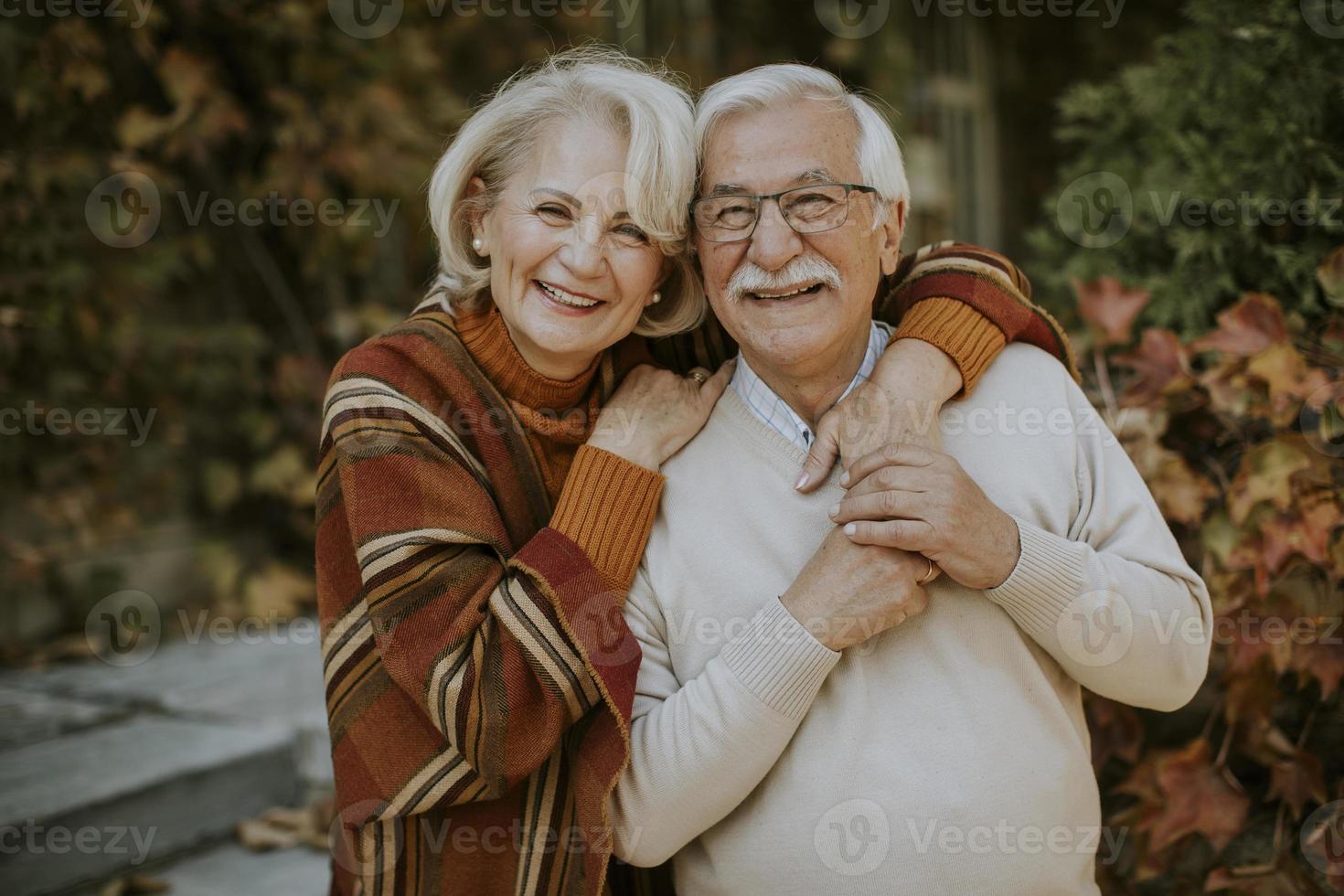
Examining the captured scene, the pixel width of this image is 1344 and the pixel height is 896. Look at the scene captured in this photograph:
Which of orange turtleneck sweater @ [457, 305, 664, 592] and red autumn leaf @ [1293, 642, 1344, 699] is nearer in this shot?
orange turtleneck sweater @ [457, 305, 664, 592]

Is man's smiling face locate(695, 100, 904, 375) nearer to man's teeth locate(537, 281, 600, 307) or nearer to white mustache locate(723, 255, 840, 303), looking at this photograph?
white mustache locate(723, 255, 840, 303)

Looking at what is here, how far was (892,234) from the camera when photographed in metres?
1.86

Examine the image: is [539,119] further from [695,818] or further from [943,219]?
[943,219]

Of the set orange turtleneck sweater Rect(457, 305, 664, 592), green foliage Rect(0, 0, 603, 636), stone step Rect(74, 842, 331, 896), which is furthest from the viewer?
green foliage Rect(0, 0, 603, 636)

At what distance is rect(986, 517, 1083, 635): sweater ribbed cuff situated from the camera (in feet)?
4.99

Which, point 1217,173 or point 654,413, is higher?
Result: point 1217,173

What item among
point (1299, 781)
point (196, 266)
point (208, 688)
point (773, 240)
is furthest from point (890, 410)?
point (196, 266)

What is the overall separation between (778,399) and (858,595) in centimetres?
42

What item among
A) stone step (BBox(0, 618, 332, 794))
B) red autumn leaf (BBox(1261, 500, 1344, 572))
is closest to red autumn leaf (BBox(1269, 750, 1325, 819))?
red autumn leaf (BBox(1261, 500, 1344, 572))

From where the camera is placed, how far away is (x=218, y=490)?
147 inches

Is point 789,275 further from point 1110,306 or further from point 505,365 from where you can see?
point 1110,306

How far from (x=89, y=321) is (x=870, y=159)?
2.67 metres

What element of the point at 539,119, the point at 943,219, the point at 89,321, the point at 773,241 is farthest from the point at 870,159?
the point at 943,219

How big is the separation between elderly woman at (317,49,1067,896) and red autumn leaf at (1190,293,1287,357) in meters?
0.30
